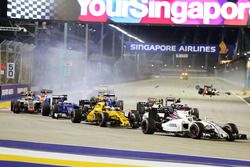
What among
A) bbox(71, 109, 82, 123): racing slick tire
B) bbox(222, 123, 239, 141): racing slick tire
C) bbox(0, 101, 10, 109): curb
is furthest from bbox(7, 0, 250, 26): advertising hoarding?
bbox(222, 123, 239, 141): racing slick tire

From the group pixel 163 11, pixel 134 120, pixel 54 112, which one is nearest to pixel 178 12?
pixel 163 11

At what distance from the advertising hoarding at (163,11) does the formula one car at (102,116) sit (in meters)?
8.61

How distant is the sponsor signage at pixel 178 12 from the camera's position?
21.5m

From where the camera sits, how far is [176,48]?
1142 inches

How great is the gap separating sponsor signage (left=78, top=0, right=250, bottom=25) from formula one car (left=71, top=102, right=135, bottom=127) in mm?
8607

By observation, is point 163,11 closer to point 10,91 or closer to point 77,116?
point 10,91

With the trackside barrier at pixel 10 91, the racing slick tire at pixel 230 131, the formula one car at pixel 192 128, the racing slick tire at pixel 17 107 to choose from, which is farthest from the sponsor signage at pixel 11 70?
the racing slick tire at pixel 230 131

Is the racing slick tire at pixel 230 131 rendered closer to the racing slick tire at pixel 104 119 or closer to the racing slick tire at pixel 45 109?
the racing slick tire at pixel 104 119

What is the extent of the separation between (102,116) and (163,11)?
389 inches

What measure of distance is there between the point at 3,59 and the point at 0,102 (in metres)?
3.28

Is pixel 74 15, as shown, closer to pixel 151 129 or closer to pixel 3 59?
pixel 3 59

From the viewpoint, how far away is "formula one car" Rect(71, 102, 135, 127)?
13.0 metres

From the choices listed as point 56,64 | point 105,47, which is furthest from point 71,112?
point 105,47

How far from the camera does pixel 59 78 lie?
33219 millimetres
